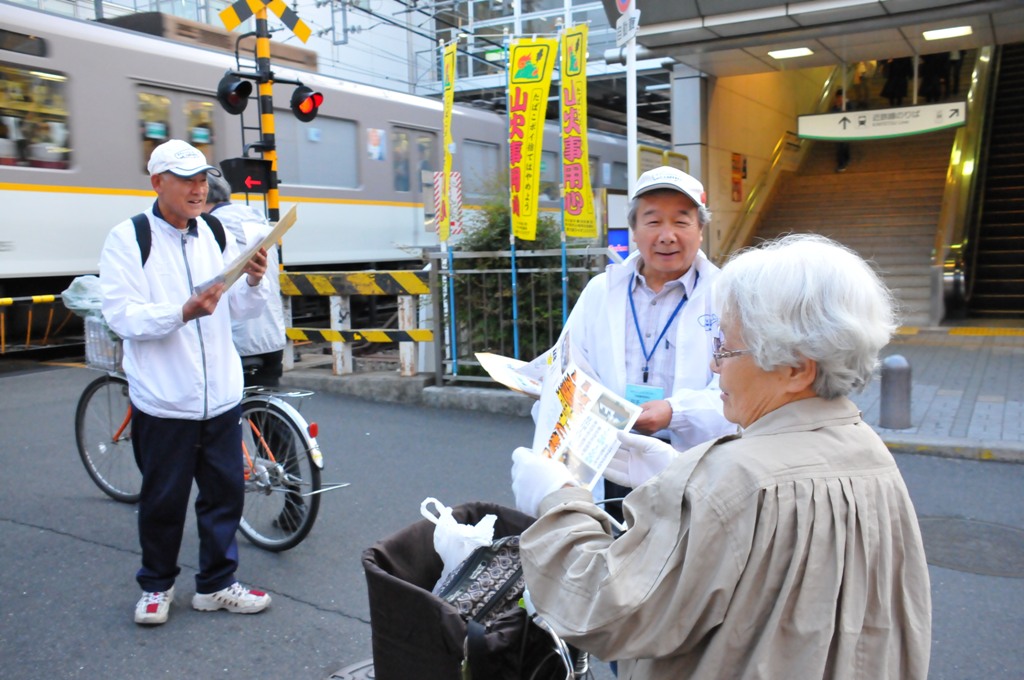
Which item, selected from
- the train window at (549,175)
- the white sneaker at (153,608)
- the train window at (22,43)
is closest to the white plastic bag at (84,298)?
the white sneaker at (153,608)

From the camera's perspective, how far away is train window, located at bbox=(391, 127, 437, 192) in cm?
1595

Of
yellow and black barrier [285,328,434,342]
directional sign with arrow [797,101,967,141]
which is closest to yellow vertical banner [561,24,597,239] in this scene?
yellow and black barrier [285,328,434,342]

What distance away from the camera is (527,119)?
25.6 feet

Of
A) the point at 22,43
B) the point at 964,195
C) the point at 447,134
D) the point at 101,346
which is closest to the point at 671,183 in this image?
the point at 101,346

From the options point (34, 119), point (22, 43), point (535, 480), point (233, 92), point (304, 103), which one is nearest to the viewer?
point (535, 480)

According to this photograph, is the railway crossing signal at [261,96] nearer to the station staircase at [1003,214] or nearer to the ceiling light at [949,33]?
the ceiling light at [949,33]

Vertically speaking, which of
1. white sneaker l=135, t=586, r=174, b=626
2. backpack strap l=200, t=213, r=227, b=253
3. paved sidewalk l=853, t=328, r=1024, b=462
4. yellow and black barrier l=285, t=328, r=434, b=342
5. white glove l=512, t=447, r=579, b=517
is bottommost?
white sneaker l=135, t=586, r=174, b=626

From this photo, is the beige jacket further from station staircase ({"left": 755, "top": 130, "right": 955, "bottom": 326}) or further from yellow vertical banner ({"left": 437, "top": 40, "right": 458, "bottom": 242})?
station staircase ({"left": 755, "top": 130, "right": 955, "bottom": 326})

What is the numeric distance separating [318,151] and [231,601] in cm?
1152

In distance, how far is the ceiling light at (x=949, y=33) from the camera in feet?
35.3

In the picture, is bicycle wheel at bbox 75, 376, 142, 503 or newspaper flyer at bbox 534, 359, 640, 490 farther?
bicycle wheel at bbox 75, 376, 142, 503

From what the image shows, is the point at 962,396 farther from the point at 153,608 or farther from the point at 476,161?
the point at 476,161

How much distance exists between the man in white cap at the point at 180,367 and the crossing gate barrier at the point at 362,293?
4463 millimetres

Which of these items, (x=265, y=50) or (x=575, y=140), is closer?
(x=575, y=140)
